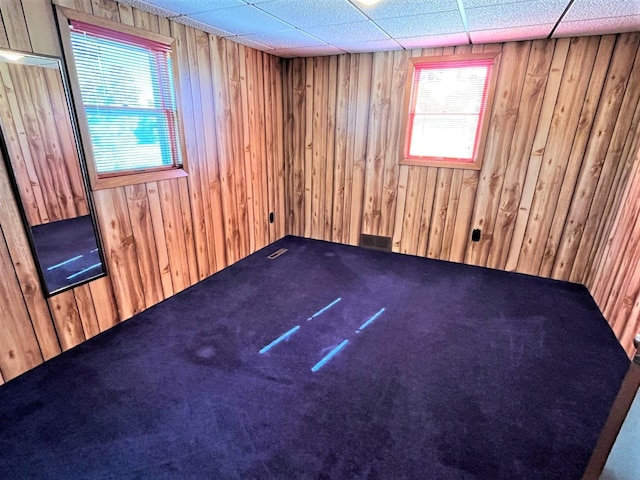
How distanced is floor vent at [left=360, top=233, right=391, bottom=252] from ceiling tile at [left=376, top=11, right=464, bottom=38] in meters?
2.06

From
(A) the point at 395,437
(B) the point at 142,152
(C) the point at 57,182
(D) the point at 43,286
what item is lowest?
(A) the point at 395,437

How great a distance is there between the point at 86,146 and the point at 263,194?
1961 millimetres

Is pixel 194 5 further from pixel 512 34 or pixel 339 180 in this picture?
pixel 512 34

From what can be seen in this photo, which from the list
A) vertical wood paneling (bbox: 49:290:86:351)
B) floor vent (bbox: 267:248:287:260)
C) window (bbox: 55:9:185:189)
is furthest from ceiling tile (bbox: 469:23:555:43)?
vertical wood paneling (bbox: 49:290:86:351)

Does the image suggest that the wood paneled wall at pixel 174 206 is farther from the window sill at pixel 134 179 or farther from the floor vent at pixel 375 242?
the floor vent at pixel 375 242

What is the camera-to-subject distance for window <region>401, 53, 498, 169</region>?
3074 mm

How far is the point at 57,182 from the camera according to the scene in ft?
6.37

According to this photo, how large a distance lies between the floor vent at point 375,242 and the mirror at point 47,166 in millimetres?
2715

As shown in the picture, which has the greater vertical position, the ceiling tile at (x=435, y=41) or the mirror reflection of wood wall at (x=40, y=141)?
the ceiling tile at (x=435, y=41)

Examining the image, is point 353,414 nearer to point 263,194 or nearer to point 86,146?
point 86,146

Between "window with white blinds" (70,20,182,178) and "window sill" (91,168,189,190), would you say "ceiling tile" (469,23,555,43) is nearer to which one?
"window with white blinds" (70,20,182,178)

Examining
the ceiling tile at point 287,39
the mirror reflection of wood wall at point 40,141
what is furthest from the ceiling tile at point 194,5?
the mirror reflection of wood wall at point 40,141

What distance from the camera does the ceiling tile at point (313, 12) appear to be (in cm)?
199

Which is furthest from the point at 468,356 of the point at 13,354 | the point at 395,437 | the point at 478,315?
the point at 13,354
